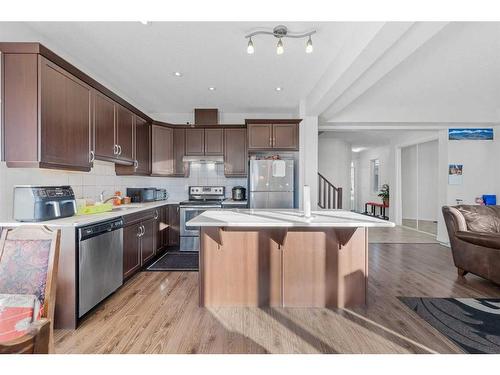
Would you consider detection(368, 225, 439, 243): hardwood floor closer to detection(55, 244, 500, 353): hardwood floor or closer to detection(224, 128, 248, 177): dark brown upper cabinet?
detection(55, 244, 500, 353): hardwood floor

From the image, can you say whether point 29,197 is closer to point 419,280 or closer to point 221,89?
point 221,89

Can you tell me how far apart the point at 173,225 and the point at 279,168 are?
85.7 inches

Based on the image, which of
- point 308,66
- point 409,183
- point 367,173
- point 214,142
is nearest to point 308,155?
point 308,66

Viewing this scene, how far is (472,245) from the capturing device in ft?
9.91

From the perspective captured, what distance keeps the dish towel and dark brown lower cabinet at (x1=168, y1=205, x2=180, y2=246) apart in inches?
74.4

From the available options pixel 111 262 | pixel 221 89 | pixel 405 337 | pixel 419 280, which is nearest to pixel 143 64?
pixel 221 89

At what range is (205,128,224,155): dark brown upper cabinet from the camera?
4.75 m

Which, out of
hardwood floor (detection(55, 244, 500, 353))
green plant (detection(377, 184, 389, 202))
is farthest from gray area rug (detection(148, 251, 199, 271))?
green plant (detection(377, 184, 389, 202))

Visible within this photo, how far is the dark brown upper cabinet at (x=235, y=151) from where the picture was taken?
15.6ft

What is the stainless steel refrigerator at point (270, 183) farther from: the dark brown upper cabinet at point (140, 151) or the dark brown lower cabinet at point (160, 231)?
the dark brown upper cabinet at point (140, 151)

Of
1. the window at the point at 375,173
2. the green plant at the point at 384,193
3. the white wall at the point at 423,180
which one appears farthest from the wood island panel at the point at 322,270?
the window at the point at 375,173

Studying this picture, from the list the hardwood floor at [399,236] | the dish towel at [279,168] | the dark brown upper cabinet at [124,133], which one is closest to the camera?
the dark brown upper cabinet at [124,133]

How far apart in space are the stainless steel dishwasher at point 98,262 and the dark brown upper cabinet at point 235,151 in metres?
2.40
